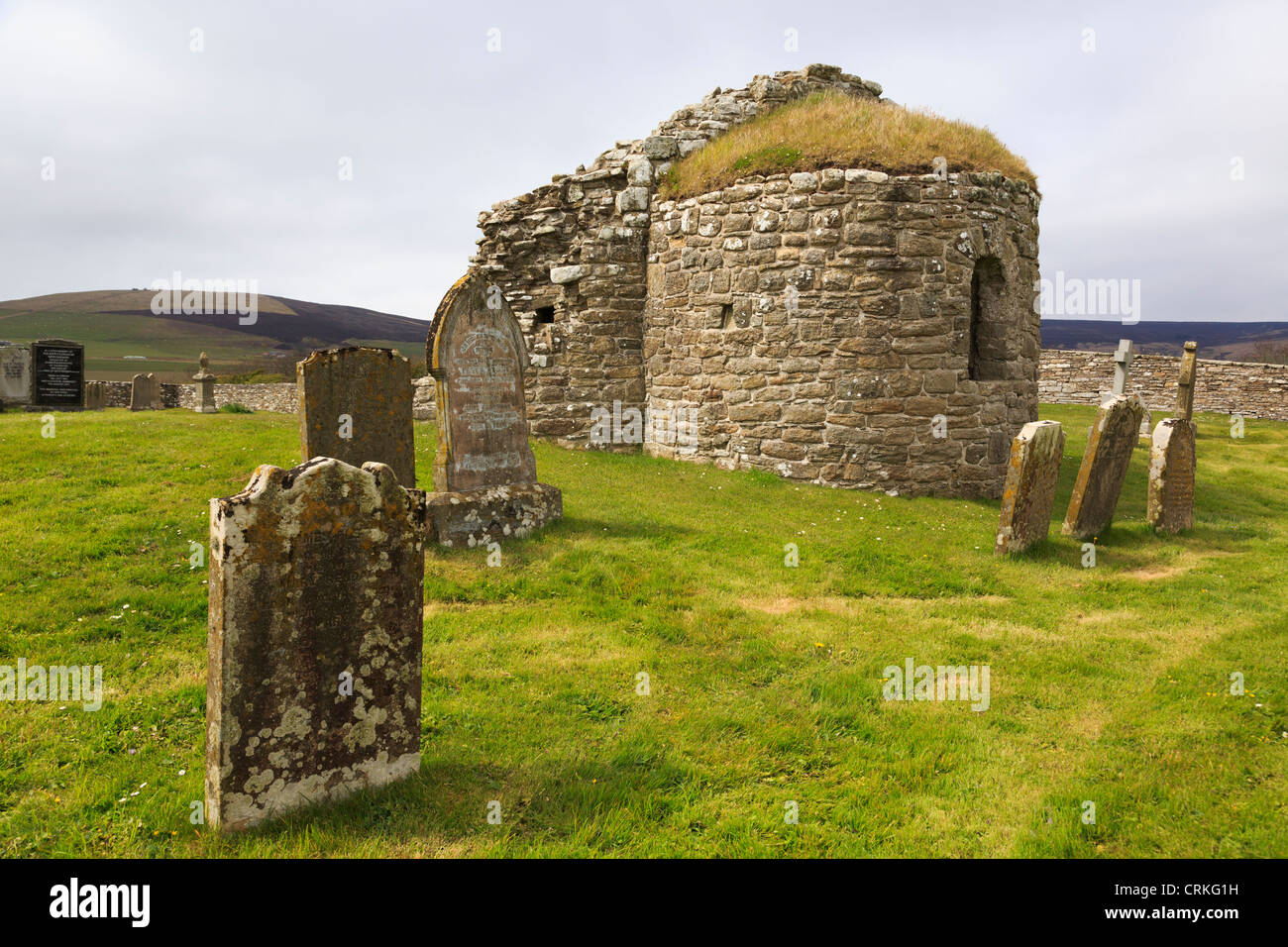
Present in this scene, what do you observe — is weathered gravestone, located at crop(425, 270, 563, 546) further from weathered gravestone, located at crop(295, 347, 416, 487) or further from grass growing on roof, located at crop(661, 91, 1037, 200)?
grass growing on roof, located at crop(661, 91, 1037, 200)

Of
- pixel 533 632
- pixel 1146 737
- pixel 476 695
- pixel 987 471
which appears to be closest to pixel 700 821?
pixel 476 695

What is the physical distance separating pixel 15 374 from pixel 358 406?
51.9 ft

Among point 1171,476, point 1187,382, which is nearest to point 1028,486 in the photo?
point 1171,476

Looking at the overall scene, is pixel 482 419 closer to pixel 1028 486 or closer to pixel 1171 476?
pixel 1028 486

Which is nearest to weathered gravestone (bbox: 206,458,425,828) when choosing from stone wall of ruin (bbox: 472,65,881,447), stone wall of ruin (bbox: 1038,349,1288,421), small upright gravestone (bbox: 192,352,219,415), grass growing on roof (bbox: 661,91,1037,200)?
grass growing on roof (bbox: 661,91,1037,200)

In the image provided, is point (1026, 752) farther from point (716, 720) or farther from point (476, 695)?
point (476, 695)

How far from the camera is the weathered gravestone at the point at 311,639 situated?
3.27 meters

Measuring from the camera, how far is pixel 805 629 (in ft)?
20.0

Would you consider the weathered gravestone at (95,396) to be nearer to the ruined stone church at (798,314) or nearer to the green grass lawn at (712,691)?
the green grass lawn at (712,691)

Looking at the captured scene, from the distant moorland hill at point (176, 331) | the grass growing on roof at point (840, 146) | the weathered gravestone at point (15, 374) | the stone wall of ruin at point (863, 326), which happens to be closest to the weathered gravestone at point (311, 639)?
the stone wall of ruin at point (863, 326)

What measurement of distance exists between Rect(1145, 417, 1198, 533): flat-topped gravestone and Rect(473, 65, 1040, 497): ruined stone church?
2.39 m

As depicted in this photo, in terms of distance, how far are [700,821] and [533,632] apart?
95.5 inches

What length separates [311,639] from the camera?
11.3 feet

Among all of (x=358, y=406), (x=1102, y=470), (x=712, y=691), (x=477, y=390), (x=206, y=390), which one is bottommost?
(x=712, y=691)
